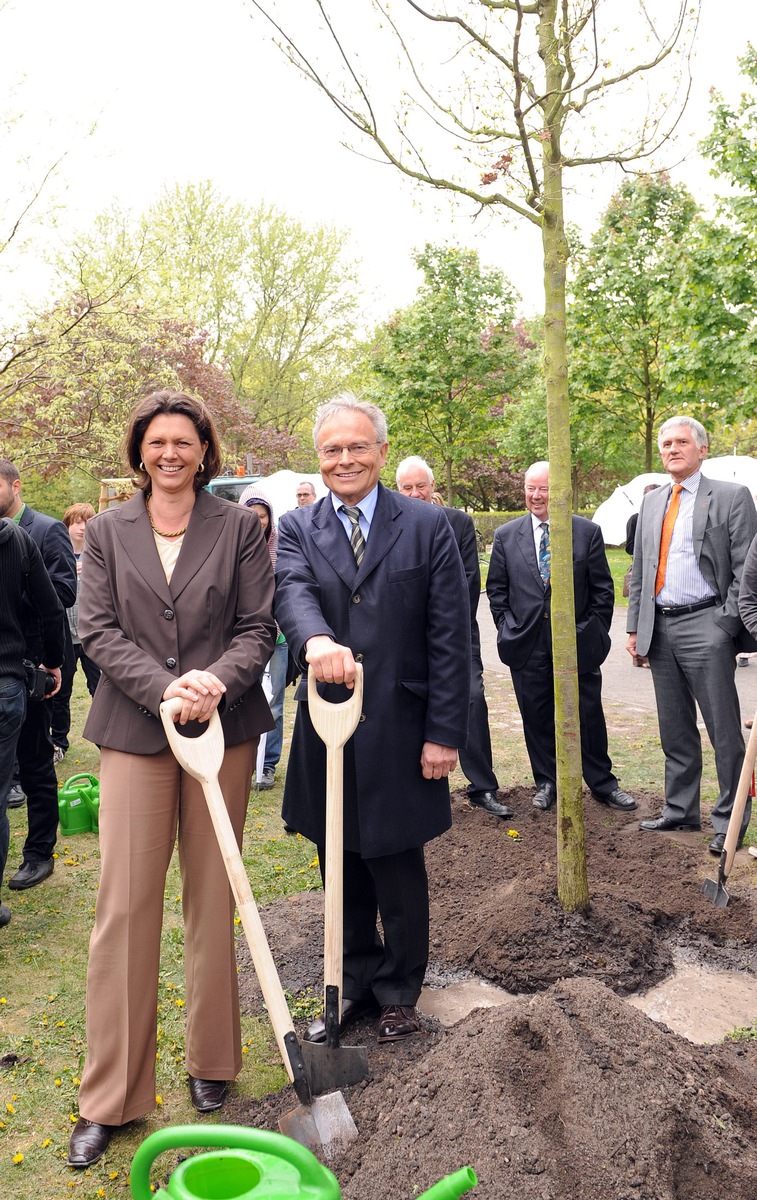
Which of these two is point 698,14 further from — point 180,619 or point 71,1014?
point 71,1014

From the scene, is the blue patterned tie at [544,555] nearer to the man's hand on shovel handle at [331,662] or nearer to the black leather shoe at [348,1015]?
the black leather shoe at [348,1015]

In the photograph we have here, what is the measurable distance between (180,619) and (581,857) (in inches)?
87.4

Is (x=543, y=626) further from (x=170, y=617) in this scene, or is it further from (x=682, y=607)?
(x=170, y=617)

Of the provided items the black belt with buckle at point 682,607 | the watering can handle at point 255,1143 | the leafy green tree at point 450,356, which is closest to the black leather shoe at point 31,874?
the black belt with buckle at point 682,607

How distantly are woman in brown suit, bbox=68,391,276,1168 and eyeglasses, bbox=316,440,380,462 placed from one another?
1.10 ft

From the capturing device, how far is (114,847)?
10.2ft

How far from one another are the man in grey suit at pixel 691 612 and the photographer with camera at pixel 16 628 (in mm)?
3380

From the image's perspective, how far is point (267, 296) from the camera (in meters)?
35.9

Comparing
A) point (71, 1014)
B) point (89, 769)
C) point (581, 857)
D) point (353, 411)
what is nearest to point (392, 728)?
point (353, 411)

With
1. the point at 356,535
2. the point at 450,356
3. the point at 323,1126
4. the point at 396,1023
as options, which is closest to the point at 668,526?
the point at 356,535

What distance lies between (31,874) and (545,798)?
3116mm

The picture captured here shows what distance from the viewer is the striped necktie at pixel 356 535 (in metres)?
3.57

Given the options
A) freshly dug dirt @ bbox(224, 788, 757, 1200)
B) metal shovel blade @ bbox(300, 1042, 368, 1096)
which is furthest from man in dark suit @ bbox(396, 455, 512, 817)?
metal shovel blade @ bbox(300, 1042, 368, 1096)

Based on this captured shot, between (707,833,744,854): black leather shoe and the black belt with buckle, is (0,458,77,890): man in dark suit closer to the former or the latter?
the black belt with buckle
